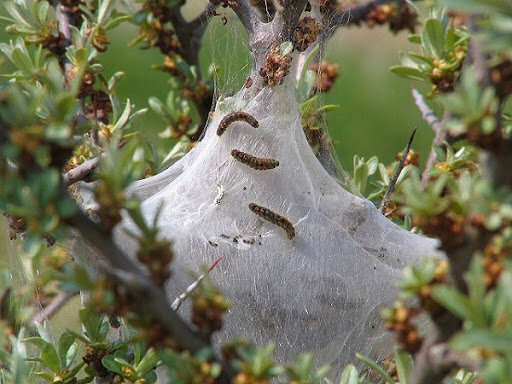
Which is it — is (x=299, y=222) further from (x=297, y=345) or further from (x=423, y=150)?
(x=423, y=150)

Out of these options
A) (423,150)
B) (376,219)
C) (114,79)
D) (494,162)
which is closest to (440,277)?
(494,162)

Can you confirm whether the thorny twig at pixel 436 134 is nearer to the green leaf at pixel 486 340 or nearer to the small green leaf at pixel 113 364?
the small green leaf at pixel 113 364

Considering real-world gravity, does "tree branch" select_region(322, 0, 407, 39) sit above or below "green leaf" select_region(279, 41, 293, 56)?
below

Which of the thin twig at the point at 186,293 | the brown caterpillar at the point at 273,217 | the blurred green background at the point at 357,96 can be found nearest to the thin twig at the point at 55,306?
the brown caterpillar at the point at 273,217

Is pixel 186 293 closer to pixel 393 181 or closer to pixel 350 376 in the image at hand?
pixel 350 376

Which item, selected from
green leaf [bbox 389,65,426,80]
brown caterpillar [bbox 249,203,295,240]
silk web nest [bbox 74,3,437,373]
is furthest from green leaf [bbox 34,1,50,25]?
green leaf [bbox 389,65,426,80]

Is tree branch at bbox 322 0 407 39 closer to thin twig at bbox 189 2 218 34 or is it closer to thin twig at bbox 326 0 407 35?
thin twig at bbox 326 0 407 35
